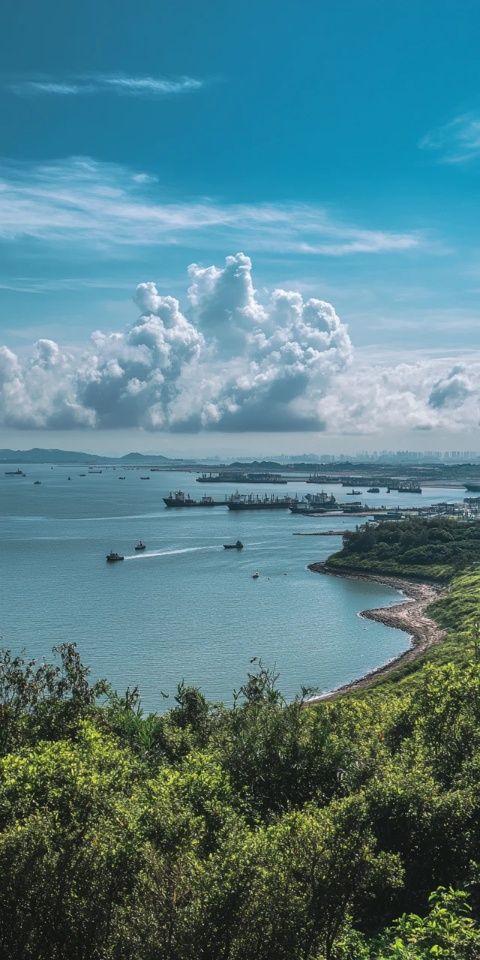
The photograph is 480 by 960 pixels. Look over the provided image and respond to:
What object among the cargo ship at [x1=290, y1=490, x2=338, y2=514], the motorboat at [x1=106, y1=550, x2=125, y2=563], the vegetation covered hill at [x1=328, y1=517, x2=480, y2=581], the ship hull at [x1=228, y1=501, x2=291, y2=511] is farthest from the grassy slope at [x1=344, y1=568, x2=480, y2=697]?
the ship hull at [x1=228, y1=501, x2=291, y2=511]

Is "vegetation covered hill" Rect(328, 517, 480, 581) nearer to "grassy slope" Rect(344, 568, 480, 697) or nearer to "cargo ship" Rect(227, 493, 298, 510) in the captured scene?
"grassy slope" Rect(344, 568, 480, 697)

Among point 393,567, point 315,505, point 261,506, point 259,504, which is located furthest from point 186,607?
point 315,505

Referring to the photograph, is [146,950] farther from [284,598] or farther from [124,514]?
[124,514]

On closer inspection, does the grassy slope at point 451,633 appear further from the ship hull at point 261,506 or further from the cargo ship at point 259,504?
the cargo ship at point 259,504

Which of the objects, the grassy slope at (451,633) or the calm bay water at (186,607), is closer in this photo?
the grassy slope at (451,633)

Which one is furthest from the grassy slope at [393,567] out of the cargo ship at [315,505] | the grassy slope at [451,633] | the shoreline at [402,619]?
the cargo ship at [315,505]
